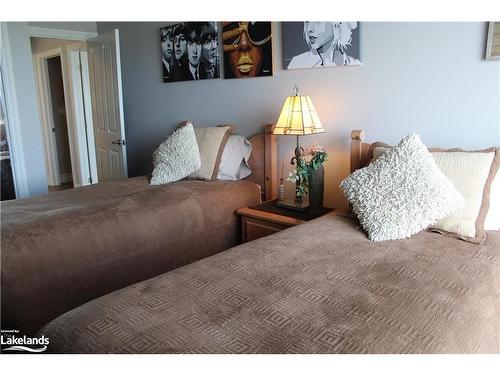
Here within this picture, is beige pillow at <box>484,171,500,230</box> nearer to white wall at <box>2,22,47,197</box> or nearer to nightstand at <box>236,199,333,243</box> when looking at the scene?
nightstand at <box>236,199,333,243</box>

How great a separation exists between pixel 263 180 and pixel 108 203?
45.8 inches

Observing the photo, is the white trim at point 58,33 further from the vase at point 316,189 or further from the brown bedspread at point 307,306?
the brown bedspread at point 307,306

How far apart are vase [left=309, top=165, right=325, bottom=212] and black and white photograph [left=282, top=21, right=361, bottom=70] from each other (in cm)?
70

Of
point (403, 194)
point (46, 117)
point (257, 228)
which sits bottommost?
point (257, 228)

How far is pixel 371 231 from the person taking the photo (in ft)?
5.73

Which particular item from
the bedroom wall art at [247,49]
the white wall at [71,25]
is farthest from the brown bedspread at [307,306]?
the white wall at [71,25]

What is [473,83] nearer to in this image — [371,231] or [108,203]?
[371,231]

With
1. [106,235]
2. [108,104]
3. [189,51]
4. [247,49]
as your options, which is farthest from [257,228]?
[108,104]

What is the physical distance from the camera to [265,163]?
9.73 ft

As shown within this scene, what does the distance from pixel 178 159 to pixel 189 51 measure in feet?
3.53

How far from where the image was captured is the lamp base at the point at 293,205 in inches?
97.4

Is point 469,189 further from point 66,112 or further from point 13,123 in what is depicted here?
point 66,112

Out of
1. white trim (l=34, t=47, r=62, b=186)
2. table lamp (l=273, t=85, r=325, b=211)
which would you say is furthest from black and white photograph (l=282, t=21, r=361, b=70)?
white trim (l=34, t=47, r=62, b=186)

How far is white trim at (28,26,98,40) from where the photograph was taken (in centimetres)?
404
